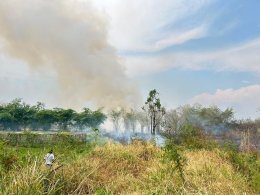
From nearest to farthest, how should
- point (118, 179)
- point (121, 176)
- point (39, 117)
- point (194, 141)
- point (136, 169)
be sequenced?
point (118, 179), point (121, 176), point (136, 169), point (194, 141), point (39, 117)

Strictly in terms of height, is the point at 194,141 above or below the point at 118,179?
above

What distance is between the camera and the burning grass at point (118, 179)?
8.66m

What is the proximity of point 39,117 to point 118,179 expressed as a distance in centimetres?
5108

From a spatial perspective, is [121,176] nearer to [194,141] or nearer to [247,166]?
[247,166]

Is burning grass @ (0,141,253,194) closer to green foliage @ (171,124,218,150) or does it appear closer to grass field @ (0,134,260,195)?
grass field @ (0,134,260,195)

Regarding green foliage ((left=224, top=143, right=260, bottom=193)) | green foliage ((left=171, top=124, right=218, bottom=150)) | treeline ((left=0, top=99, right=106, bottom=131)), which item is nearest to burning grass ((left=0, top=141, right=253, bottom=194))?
green foliage ((left=224, top=143, right=260, bottom=193))

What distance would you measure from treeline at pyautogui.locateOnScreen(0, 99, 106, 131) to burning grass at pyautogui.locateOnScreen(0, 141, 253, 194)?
46.8 metres

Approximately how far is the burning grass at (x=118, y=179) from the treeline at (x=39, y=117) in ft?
154

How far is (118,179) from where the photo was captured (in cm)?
1209

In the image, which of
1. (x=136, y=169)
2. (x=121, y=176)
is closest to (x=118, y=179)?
(x=121, y=176)

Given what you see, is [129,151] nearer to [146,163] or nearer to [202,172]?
[146,163]

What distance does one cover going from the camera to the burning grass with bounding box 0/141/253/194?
866cm

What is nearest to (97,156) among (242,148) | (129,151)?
(129,151)

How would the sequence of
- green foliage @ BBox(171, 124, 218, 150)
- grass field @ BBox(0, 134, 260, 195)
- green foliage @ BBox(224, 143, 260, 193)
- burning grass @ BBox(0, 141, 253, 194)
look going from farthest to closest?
1. green foliage @ BBox(171, 124, 218, 150)
2. green foliage @ BBox(224, 143, 260, 193)
3. grass field @ BBox(0, 134, 260, 195)
4. burning grass @ BBox(0, 141, 253, 194)
